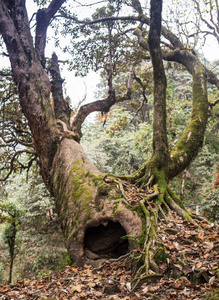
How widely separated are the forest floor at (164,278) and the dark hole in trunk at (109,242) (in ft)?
1.28

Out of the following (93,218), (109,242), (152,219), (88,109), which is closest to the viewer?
(152,219)

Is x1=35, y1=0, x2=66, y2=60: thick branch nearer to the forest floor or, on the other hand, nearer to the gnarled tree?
the gnarled tree

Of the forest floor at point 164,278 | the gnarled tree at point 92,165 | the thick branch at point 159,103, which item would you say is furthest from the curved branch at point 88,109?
the forest floor at point 164,278

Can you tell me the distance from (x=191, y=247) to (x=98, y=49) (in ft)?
24.7

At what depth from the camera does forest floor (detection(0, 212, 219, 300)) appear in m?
2.44

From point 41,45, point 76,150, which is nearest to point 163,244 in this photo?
point 76,150

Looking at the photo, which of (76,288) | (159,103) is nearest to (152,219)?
(76,288)

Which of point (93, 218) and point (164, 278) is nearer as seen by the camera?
point (164, 278)

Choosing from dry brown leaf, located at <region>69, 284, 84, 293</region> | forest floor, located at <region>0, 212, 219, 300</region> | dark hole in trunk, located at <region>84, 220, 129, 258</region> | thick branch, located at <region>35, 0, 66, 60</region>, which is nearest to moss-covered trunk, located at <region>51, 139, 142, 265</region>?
dark hole in trunk, located at <region>84, 220, 129, 258</region>

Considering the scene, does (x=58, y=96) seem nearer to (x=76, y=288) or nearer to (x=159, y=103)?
(x=159, y=103)

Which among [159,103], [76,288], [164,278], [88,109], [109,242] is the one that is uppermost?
[88,109]

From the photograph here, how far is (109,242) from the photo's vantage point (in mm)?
4277

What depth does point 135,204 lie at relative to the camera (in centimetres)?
417

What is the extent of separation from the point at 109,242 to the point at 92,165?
5.48ft
